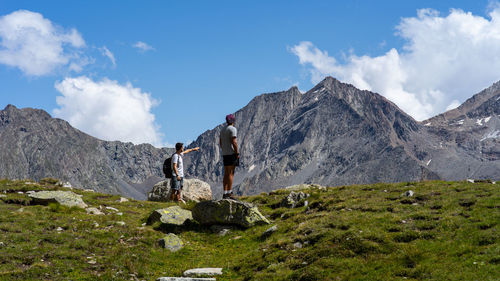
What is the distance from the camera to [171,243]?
20266 millimetres

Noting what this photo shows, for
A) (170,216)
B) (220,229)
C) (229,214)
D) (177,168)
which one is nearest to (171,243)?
(220,229)

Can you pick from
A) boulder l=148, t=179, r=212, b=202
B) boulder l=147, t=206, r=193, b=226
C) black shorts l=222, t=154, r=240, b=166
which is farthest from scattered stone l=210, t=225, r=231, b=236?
boulder l=148, t=179, r=212, b=202

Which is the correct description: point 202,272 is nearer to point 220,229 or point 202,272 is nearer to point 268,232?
point 268,232

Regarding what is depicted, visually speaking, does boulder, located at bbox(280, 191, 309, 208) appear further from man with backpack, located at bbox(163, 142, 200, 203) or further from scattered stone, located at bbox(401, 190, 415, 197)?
man with backpack, located at bbox(163, 142, 200, 203)

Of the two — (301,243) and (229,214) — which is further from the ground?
(229,214)

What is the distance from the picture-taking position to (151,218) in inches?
952

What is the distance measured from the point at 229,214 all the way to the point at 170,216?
12.3ft

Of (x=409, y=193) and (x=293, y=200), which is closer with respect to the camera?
(x=409, y=193)

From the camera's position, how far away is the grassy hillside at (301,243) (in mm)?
14695

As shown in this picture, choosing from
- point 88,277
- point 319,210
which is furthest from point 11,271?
point 319,210

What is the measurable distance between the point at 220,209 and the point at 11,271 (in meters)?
10.5

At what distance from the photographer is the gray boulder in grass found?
23.6 m

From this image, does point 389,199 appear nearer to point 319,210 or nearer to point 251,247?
point 319,210

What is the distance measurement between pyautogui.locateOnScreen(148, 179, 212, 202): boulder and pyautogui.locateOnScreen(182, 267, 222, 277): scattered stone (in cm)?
1904
